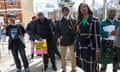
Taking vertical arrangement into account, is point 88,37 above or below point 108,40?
above

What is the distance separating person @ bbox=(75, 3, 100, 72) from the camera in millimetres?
5891

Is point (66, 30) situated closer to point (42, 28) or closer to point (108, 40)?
point (42, 28)

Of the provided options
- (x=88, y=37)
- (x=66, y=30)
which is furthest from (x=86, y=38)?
(x=66, y=30)

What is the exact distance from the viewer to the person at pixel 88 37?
232 inches

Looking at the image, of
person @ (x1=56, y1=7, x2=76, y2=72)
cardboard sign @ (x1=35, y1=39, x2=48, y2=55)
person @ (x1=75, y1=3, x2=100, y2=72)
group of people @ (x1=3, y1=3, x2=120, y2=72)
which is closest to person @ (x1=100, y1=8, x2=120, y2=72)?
group of people @ (x1=3, y1=3, x2=120, y2=72)

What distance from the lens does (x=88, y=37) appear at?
19.5 feet

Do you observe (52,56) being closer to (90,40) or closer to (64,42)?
(64,42)

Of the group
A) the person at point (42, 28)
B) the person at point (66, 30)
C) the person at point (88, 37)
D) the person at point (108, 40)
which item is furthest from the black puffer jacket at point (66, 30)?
the person at point (88, 37)

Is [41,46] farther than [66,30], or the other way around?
[41,46]

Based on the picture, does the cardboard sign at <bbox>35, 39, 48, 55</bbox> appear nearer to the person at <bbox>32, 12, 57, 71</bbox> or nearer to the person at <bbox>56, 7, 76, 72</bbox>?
the person at <bbox>32, 12, 57, 71</bbox>

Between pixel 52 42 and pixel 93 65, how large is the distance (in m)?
2.66

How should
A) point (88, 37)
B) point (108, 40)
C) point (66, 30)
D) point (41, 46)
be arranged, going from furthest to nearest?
point (41, 46), point (66, 30), point (108, 40), point (88, 37)

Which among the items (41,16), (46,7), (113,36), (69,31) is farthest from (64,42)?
(46,7)

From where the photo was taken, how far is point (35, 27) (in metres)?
8.27
